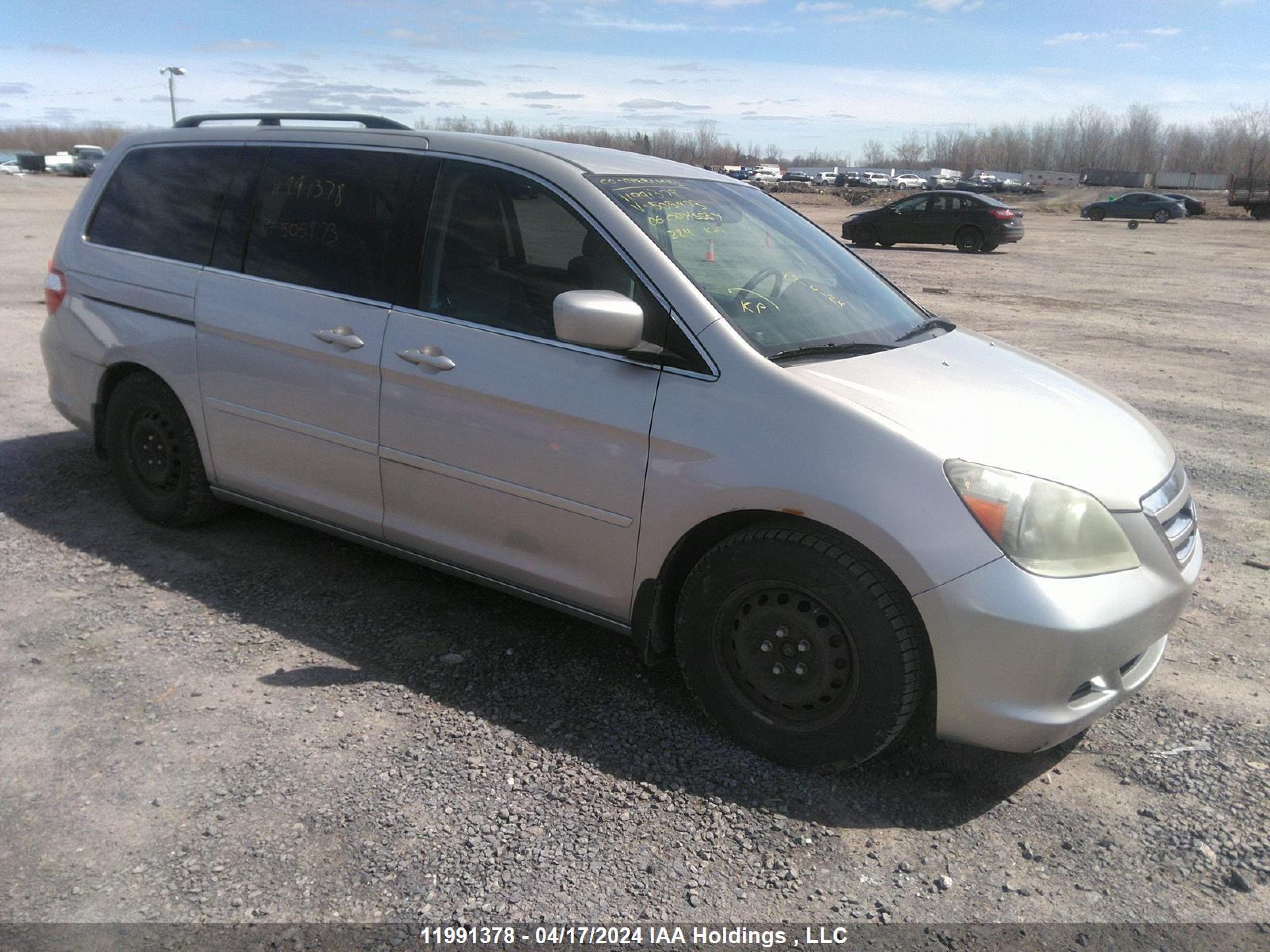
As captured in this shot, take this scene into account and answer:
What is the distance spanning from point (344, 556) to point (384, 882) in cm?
236

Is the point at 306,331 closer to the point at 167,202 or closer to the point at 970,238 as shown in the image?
the point at 167,202

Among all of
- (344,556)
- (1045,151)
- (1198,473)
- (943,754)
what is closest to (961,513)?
(943,754)

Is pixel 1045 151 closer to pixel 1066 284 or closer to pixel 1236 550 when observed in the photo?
pixel 1066 284

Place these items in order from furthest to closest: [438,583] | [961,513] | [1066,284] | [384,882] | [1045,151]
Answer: [1045,151]
[1066,284]
[438,583]
[961,513]
[384,882]

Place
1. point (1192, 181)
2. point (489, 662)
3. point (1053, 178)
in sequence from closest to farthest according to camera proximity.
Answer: point (489, 662), point (1192, 181), point (1053, 178)

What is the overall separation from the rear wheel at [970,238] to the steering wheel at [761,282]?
24.4 m

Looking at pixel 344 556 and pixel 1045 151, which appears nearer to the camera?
pixel 344 556

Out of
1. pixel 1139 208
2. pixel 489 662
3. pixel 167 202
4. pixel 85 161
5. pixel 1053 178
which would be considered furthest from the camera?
pixel 1053 178

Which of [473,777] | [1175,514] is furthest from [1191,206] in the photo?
[473,777]

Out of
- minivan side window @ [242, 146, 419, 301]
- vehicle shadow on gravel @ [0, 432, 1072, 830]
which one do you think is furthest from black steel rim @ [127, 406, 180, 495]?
minivan side window @ [242, 146, 419, 301]

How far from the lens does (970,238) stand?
26.0 meters

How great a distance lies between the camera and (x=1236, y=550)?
5023mm

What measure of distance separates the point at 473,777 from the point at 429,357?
1507 millimetres

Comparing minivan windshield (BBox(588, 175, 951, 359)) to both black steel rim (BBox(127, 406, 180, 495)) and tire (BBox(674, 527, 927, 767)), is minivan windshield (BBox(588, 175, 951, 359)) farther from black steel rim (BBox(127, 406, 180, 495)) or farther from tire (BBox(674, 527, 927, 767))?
black steel rim (BBox(127, 406, 180, 495))
